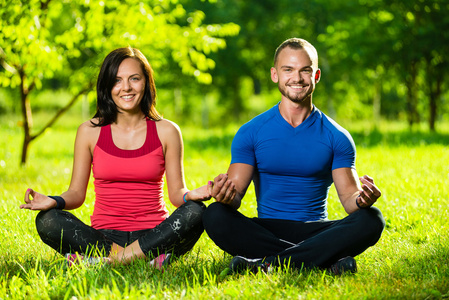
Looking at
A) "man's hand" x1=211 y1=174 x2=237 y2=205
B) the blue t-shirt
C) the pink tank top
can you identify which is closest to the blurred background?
the pink tank top

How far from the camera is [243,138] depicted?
153 inches

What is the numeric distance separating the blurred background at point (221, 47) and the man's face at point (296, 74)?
108 cm

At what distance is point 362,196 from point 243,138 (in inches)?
38.7

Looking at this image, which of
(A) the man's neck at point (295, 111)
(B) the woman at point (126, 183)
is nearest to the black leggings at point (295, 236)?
(B) the woman at point (126, 183)

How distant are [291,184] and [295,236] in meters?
0.38

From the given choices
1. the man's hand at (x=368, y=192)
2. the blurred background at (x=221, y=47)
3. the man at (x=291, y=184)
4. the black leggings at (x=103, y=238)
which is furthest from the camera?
the blurred background at (x=221, y=47)

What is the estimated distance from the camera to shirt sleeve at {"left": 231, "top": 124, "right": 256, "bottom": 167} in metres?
3.87

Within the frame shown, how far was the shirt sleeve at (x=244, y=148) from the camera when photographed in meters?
3.87

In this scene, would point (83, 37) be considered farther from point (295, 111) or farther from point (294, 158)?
point (294, 158)

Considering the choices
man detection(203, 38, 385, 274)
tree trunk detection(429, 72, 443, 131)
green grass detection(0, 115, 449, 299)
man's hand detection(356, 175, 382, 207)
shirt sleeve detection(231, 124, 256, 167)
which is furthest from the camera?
tree trunk detection(429, 72, 443, 131)

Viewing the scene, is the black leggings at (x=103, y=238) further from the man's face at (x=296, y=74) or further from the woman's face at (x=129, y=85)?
the man's face at (x=296, y=74)

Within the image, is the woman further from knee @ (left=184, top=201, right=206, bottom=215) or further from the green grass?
the green grass

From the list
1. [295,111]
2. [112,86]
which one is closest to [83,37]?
[112,86]

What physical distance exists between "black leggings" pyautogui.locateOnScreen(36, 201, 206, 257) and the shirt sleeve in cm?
44
